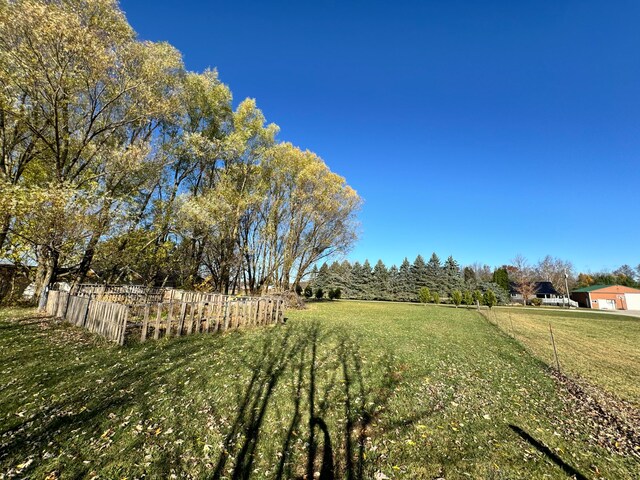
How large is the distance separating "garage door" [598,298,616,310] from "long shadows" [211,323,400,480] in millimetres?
63939

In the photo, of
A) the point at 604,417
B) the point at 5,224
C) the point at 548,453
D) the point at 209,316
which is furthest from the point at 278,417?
the point at 5,224

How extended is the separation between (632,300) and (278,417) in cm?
6969

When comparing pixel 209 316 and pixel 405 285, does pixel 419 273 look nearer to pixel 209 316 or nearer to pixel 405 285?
pixel 405 285

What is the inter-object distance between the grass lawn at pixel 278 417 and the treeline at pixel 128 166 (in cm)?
666

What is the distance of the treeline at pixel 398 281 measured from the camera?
190 ft

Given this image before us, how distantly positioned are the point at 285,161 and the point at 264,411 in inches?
943

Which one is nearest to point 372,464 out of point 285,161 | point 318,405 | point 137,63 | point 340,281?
point 318,405

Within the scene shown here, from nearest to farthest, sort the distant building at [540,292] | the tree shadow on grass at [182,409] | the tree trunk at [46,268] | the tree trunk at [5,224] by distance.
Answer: the tree shadow on grass at [182,409]
the tree trunk at [5,224]
the tree trunk at [46,268]
the distant building at [540,292]

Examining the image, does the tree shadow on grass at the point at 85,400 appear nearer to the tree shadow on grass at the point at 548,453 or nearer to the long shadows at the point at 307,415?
the long shadows at the point at 307,415

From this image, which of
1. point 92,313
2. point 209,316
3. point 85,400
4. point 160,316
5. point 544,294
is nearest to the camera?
point 85,400

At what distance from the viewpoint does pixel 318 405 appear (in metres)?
5.12

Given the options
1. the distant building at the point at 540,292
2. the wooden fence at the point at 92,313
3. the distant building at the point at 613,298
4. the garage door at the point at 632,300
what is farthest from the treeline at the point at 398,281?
the wooden fence at the point at 92,313

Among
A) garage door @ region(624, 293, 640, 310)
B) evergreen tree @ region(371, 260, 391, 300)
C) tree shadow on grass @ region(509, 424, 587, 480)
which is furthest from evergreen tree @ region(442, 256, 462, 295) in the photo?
tree shadow on grass @ region(509, 424, 587, 480)

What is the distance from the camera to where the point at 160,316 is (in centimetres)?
920
